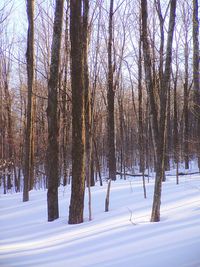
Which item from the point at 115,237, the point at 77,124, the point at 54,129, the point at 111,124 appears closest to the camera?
the point at 115,237

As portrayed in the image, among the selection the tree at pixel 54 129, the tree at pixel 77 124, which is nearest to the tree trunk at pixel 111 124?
the tree at pixel 54 129

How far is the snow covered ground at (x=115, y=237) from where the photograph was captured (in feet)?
16.6

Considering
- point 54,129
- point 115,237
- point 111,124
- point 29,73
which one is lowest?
point 115,237

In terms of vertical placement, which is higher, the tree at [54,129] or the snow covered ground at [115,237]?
the tree at [54,129]

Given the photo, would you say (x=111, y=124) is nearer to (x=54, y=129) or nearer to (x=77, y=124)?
(x=54, y=129)

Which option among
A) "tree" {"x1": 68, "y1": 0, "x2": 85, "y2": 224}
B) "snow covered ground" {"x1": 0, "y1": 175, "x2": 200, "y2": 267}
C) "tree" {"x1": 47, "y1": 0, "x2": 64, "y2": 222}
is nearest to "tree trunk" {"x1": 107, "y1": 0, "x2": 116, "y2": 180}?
"snow covered ground" {"x1": 0, "y1": 175, "x2": 200, "y2": 267}

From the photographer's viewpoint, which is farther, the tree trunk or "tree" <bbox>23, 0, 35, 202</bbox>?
the tree trunk

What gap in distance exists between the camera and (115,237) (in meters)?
6.16

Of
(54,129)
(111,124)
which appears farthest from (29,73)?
(111,124)

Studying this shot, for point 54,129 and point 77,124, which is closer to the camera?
point 77,124

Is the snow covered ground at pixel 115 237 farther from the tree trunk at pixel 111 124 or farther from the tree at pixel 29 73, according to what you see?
the tree trunk at pixel 111 124

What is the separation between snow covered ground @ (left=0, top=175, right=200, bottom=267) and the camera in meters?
5.05

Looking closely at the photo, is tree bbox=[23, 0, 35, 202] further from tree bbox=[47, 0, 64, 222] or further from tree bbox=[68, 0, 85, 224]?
tree bbox=[68, 0, 85, 224]

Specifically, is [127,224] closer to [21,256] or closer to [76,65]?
[21,256]
